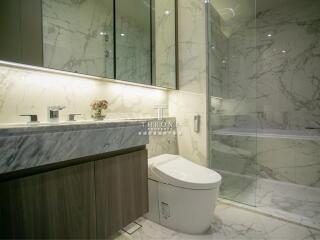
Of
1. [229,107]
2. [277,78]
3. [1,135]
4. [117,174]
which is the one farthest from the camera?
[277,78]

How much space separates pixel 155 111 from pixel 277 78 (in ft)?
6.51

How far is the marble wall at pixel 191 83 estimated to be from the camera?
6.36 ft

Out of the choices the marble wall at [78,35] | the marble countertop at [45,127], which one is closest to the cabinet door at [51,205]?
the marble countertop at [45,127]

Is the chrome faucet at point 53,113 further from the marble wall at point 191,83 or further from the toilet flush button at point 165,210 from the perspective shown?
the marble wall at point 191,83

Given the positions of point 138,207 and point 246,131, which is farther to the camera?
point 246,131

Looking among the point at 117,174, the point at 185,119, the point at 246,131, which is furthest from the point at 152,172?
the point at 246,131

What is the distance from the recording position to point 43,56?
45.4 inches

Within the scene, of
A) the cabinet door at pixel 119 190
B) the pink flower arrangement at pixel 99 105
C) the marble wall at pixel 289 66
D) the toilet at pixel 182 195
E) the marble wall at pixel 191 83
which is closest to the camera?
the cabinet door at pixel 119 190

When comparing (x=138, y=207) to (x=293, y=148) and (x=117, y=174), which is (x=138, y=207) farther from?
(x=293, y=148)

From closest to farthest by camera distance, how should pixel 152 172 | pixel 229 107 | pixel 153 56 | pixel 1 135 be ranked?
pixel 1 135 → pixel 152 172 → pixel 153 56 → pixel 229 107

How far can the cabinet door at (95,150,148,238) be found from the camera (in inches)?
38.0

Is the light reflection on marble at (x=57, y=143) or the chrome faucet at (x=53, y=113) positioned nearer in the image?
the light reflection on marble at (x=57, y=143)

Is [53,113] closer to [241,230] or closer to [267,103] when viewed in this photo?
[241,230]

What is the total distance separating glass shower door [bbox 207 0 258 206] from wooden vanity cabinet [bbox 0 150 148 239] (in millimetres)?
1072
